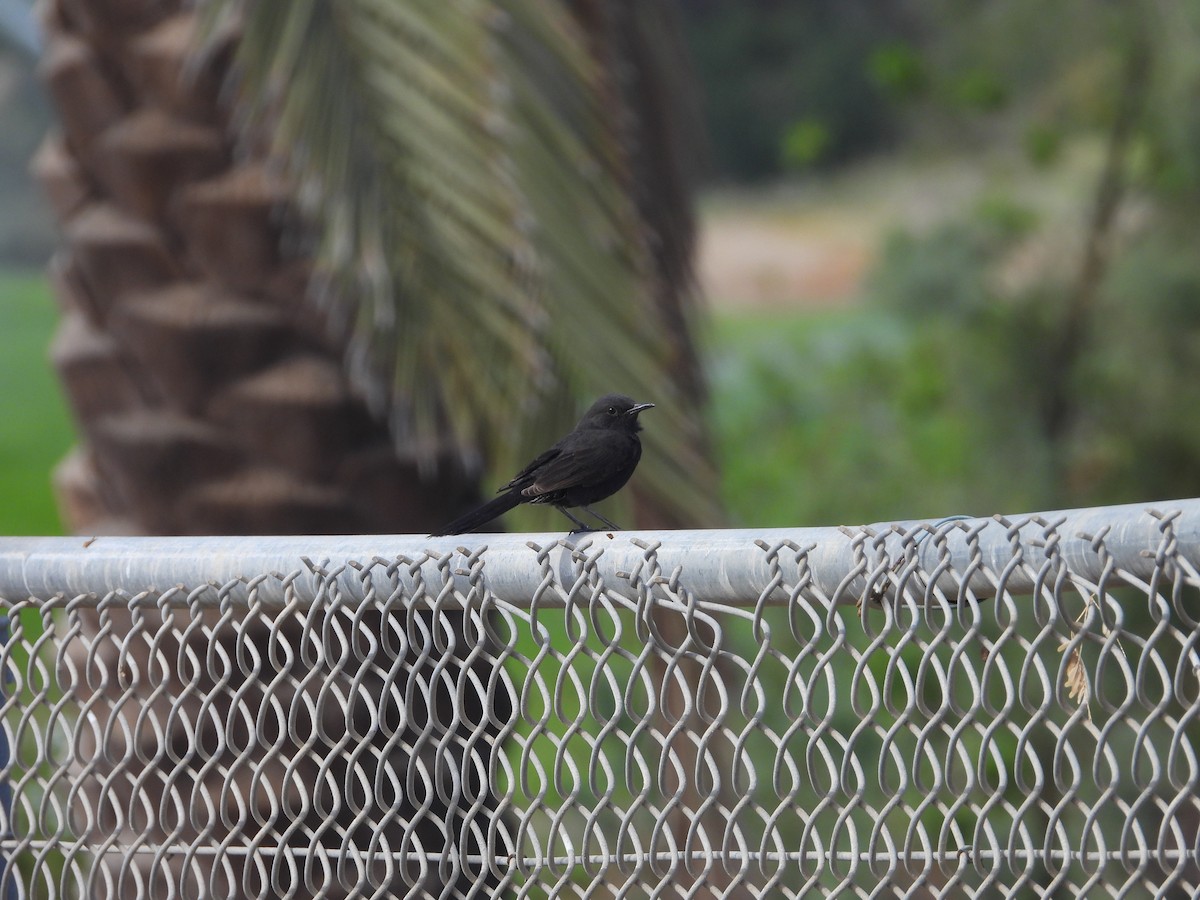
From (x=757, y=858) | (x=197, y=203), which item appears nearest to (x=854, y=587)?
(x=757, y=858)

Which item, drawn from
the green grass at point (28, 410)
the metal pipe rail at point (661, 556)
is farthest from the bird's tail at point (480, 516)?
the green grass at point (28, 410)

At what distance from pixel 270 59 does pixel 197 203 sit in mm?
557

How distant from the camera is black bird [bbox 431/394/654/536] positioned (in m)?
2.24

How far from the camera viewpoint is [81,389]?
3.83 meters

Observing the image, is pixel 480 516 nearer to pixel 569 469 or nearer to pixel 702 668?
pixel 569 469

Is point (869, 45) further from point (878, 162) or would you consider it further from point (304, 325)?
point (304, 325)

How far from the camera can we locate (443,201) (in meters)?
3.16

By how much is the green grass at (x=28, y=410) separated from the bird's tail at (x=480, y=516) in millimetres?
11663

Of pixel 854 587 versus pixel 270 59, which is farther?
pixel 270 59

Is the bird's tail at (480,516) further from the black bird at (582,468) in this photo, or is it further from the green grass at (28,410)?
the green grass at (28,410)

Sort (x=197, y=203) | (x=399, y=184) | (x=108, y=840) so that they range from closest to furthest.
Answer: (x=108, y=840) → (x=399, y=184) → (x=197, y=203)

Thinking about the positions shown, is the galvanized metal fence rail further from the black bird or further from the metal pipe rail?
the black bird

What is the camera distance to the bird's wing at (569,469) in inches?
88.9

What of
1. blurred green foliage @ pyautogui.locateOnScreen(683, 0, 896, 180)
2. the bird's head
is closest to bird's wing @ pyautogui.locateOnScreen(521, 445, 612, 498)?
the bird's head
